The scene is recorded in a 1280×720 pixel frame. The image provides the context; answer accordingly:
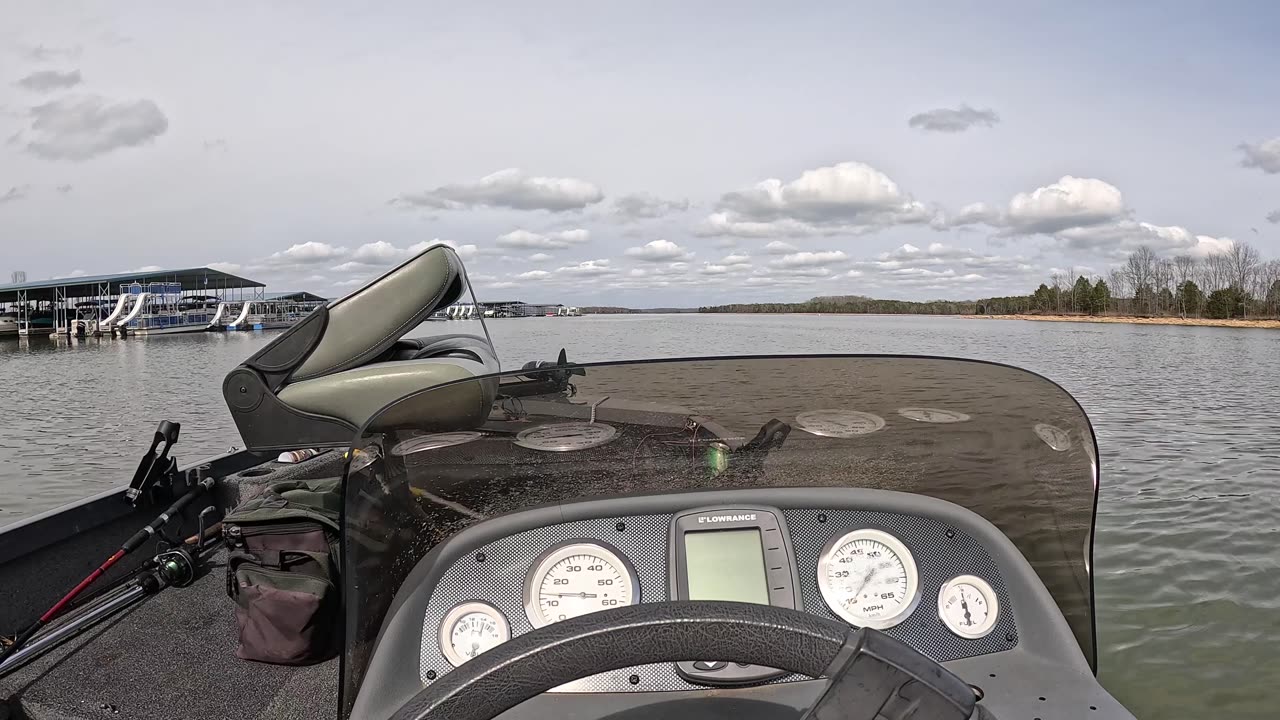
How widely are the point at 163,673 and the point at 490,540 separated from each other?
6.15ft

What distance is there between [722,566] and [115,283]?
8416 centimetres

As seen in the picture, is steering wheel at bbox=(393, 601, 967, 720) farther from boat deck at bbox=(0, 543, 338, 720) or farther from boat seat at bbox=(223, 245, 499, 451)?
boat seat at bbox=(223, 245, 499, 451)

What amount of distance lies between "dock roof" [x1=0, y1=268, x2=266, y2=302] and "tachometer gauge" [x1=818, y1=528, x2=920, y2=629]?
77631 millimetres

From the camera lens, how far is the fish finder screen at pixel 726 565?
1.38m

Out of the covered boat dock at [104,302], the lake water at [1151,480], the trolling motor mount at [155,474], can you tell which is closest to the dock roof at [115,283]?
the covered boat dock at [104,302]

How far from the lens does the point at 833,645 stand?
701 millimetres

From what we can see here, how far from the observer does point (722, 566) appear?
1.40m

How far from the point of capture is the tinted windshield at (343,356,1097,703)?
4.42 feet

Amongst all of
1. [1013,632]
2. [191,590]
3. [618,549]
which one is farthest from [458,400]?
[191,590]

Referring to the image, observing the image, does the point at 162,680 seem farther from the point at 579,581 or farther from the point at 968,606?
the point at 968,606

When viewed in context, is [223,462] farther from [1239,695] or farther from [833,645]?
[1239,695]

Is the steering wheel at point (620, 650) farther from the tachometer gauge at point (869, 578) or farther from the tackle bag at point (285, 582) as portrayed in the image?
the tackle bag at point (285, 582)

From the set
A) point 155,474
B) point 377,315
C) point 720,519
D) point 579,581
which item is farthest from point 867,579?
point 155,474

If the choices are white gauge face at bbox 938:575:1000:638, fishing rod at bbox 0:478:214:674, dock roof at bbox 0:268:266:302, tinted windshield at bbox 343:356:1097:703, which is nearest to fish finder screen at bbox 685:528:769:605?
tinted windshield at bbox 343:356:1097:703
